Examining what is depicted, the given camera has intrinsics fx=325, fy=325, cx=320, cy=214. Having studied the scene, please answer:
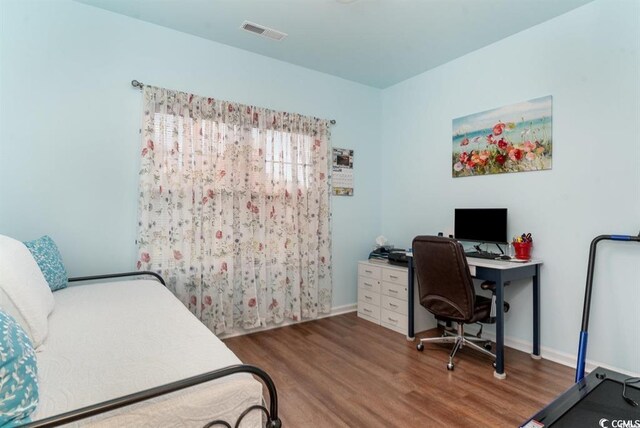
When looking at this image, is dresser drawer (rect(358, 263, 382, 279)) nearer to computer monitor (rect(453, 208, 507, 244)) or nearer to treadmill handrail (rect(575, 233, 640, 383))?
computer monitor (rect(453, 208, 507, 244))

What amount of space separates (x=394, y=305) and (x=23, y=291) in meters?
2.94

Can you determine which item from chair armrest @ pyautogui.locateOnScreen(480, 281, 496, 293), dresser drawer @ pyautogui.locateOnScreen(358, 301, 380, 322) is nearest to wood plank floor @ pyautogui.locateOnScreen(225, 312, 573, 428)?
dresser drawer @ pyautogui.locateOnScreen(358, 301, 380, 322)

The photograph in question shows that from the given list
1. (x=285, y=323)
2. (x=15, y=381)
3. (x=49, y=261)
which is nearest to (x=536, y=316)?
(x=285, y=323)

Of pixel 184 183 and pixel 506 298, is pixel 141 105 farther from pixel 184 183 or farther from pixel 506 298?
pixel 506 298

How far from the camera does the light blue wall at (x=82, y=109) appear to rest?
2.35 m

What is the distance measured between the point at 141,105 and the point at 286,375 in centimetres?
253

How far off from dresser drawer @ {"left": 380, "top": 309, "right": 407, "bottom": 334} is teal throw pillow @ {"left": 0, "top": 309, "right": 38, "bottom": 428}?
295cm

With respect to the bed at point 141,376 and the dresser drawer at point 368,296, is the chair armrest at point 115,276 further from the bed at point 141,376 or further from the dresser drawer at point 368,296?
the dresser drawer at point 368,296

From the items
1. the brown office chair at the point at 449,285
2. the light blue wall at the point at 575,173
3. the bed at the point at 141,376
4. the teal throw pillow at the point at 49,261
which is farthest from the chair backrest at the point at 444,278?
the teal throw pillow at the point at 49,261

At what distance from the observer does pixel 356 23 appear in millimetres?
2836

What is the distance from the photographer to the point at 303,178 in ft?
11.9

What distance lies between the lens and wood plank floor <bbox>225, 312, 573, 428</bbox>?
1934 mm

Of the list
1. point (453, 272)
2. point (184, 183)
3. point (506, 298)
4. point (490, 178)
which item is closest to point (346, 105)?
point (490, 178)

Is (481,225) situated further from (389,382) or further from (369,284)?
(389,382)
